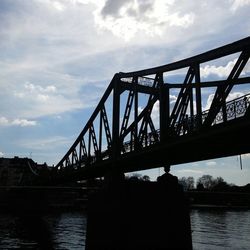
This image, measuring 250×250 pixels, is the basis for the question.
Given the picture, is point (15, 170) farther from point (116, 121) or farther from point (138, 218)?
point (138, 218)

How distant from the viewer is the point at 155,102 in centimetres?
2970

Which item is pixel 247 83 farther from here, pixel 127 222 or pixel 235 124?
pixel 127 222

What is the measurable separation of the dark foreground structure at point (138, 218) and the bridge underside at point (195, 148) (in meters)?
2.41

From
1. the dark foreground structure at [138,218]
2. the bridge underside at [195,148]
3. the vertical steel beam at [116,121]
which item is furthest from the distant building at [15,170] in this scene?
the dark foreground structure at [138,218]

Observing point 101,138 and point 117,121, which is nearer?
point 117,121

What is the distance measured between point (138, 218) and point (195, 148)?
5.14 meters

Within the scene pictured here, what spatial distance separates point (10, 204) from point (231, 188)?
3674 inches

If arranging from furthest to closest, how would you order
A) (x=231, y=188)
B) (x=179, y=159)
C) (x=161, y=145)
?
1. (x=231, y=188)
2. (x=179, y=159)
3. (x=161, y=145)

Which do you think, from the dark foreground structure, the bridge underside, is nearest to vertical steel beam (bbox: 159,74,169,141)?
the bridge underside

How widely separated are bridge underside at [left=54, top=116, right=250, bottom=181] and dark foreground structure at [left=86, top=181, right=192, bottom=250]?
2413mm

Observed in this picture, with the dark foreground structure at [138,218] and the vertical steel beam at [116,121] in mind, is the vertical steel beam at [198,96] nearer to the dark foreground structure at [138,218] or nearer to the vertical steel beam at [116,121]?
the dark foreground structure at [138,218]

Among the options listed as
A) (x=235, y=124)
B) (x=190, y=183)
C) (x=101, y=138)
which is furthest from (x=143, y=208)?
(x=190, y=183)

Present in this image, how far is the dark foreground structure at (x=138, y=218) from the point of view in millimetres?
20203

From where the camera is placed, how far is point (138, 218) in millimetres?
20656
